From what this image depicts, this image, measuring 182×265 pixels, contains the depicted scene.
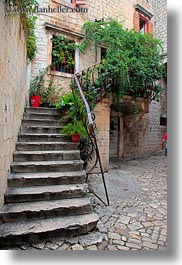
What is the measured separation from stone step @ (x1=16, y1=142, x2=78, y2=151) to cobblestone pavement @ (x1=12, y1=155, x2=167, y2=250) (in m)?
0.83

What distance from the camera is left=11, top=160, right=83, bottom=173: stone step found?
7.61 feet

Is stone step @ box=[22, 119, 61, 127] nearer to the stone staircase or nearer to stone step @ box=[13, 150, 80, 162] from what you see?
the stone staircase

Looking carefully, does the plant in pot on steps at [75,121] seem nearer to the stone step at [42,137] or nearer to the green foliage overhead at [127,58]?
the stone step at [42,137]

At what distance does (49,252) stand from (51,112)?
106 inches

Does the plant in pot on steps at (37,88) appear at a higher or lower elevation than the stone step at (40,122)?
higher

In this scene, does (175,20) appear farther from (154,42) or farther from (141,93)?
(154,42)

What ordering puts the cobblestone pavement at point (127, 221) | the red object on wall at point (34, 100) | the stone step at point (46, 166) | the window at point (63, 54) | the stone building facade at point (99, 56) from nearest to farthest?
the cobblestone pavement at point (127, 221), the stone step at point (46, 166), the red object on wall at point (34, 100), the stone building facade at point (99, 56), the window at point (63, 54)

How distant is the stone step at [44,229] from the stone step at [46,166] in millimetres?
705

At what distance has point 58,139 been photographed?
3031 mm

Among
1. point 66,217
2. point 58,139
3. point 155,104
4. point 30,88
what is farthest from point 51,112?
point 155,104

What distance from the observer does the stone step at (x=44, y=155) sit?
8.16 ft

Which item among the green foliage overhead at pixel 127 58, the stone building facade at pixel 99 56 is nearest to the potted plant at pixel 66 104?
the stone building facade at pixel 99 56

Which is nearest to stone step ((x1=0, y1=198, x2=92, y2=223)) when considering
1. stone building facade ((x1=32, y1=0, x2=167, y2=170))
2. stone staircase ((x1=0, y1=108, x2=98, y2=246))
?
stone staircase ((x1=0, y1=108, x2=98, y2=246))

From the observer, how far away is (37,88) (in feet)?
15.9
